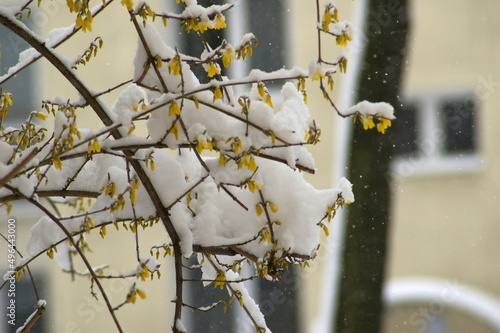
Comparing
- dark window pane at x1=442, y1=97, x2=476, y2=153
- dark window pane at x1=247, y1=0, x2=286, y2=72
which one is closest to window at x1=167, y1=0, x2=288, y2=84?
dark window pane at x1=247, y1=0, x2=286, y2=72

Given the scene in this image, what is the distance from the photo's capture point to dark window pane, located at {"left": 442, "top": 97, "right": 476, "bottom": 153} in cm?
335

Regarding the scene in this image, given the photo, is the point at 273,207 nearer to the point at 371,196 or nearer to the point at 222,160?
the point at 222,160

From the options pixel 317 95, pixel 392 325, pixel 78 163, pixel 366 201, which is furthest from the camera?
pixel 392 325

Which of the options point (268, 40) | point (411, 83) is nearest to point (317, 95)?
point (268, 40)

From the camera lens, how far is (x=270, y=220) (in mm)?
833

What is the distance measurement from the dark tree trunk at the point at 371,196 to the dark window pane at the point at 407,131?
113 centimetres

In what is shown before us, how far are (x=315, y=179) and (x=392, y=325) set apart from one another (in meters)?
1.06

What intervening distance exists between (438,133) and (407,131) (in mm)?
209

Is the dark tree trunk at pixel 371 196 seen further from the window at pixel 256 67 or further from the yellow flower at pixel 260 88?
the yellow flower at pixel 260 88

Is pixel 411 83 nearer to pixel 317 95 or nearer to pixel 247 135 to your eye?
pixel 317 95

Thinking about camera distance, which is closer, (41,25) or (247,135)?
(247,135)

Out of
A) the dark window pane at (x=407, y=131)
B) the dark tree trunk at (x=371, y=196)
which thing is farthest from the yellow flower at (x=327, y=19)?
the dark window pane at (x=407, y=131)

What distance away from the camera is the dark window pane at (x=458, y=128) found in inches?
132

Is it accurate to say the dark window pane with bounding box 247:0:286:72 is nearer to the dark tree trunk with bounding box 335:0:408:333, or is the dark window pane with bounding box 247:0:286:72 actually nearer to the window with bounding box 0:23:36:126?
the dark tree trunk with bounding box 335:0:408:333
